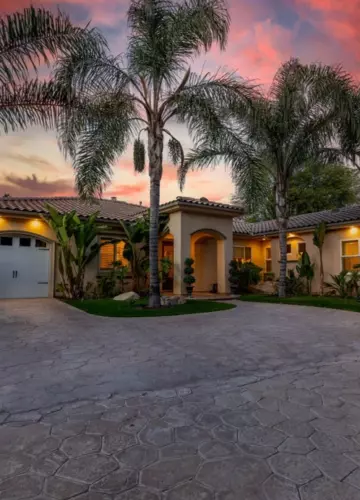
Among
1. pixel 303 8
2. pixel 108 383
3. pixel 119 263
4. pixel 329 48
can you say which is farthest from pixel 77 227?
pixel 329 48

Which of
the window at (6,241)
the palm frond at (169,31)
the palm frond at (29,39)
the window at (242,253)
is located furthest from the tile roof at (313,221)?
the palm frond at (29,39)

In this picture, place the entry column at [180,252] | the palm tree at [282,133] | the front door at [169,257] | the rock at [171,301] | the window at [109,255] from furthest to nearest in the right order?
1. the front door at [169,257]
2. the window at [109,255]
3. the entry column at [180,252]
4. the rock at [171,301]
5. the palm tree at [282,133]

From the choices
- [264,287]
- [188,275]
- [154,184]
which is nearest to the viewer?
[154,184]

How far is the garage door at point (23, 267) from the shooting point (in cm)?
1387

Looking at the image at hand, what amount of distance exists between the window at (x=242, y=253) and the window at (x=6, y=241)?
12.4 m

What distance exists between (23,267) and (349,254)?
16055 millimetres

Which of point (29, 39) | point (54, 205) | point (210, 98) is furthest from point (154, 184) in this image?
point (54, 205)

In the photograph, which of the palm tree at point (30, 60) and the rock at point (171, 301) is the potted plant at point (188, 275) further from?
the palm tree at point (30, 60)

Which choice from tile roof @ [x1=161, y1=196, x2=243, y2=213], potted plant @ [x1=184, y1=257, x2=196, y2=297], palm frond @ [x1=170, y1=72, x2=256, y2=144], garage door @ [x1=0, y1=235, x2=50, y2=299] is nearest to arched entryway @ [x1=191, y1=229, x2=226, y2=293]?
tile roof @ [x1=161, y1=196, x2=243, y2=213]

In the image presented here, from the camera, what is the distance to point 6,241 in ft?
46.0

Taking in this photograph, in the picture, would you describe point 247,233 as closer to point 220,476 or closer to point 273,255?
point 273,255

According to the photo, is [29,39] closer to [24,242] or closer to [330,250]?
[24,242]

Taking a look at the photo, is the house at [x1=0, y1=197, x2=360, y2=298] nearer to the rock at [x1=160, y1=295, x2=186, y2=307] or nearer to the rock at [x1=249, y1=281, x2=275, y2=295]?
the rock at [x1=249, y1=281, x2=275, y2=295]

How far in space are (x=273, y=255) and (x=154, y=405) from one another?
16.8m
